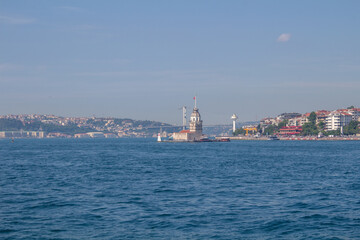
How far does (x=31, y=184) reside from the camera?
25.5 m

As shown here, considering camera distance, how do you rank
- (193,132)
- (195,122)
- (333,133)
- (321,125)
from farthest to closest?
(321,125) → (195,122) → (193,132) → (333,133)

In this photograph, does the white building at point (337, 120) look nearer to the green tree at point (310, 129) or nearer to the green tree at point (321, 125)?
the green tree at point (321, 125)

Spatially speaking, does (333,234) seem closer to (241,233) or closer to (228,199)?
(241,233)

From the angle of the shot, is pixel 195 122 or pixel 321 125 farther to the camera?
pixel 321 125

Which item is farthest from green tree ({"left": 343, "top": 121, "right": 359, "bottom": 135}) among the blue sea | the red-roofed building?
the blue sea

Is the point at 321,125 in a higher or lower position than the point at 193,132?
higher

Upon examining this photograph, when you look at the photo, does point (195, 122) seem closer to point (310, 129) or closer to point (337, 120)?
point (310, 129)

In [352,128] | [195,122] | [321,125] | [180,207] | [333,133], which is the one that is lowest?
[180,207]

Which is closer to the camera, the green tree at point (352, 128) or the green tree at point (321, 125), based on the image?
the green tree at point (352, 128)

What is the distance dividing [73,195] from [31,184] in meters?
5.50

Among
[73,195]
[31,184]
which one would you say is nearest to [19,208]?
[73,195]

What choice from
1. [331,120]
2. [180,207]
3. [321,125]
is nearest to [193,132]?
[321,125]

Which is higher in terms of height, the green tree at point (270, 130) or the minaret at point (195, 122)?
the minaret at point (195, 122)

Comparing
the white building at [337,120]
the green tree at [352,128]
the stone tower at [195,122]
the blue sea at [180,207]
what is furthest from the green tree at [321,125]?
the blue sea at [180,207]
